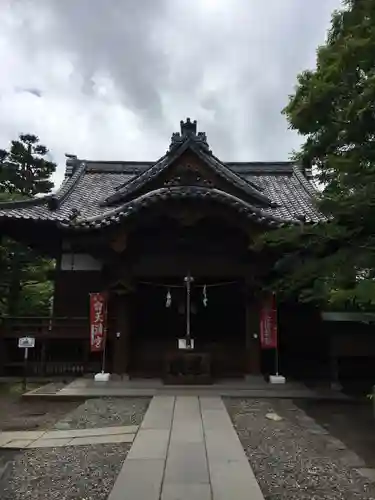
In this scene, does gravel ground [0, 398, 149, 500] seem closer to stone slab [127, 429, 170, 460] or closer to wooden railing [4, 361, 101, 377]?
stone slab [127, 429, 170, 460]

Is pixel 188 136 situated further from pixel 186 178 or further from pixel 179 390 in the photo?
pixel 179 390

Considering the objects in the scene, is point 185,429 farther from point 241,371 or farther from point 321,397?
point 241,371

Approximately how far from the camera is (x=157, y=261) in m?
11.8

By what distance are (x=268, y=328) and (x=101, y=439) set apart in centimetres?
606

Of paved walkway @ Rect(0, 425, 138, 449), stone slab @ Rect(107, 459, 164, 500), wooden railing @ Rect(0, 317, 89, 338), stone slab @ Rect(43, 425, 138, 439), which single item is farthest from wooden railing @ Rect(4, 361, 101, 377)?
stone slab @ Rect(107, 459, 164, 500)

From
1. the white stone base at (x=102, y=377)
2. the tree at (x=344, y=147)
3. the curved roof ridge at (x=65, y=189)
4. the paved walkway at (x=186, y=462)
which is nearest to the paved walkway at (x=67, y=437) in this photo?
the paved walkway at (x=186, y=462)

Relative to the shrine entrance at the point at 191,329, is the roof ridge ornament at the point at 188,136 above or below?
above

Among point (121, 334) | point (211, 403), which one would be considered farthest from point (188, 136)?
point (211, 403)

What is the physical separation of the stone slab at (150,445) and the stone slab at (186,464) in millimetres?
123

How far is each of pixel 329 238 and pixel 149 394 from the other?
5439 millimetres

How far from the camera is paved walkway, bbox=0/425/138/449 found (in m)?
6.03

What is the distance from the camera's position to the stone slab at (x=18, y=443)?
592 centimetres

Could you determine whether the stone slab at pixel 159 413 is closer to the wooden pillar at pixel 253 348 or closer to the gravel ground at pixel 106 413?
the gravel ground at pixel 106 413

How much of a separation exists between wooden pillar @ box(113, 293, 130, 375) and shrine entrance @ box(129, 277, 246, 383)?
764 millimetres
